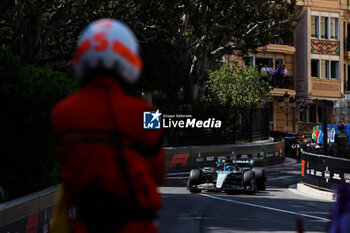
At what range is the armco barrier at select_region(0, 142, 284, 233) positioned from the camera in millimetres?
7441

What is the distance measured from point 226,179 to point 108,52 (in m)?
14.6

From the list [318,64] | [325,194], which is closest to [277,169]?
[325,194]

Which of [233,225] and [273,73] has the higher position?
[273,73]

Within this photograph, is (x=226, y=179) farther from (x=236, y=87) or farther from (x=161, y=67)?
(x=236, y=87)

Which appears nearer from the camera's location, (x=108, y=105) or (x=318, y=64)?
(x=108, y=105)

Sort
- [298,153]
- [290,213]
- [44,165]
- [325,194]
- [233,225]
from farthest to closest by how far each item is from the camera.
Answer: [298,153] < [325,194] < [290,213] < [233,225] < [44,165]

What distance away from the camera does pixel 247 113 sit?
32062 mm

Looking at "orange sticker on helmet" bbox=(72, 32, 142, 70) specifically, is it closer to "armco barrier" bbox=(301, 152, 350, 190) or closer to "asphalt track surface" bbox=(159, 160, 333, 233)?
"asphalt track surface" bbox=(159, 160, 333, 233)

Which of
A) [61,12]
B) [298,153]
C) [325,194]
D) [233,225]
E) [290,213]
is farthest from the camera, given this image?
[298,153]

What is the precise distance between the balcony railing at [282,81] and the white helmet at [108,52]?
148 feet

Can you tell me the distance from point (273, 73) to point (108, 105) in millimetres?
44839

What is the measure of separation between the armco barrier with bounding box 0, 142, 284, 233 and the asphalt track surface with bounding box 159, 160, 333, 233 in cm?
304

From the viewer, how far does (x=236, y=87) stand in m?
38.7

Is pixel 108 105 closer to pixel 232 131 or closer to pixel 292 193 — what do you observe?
pixel 292 193
